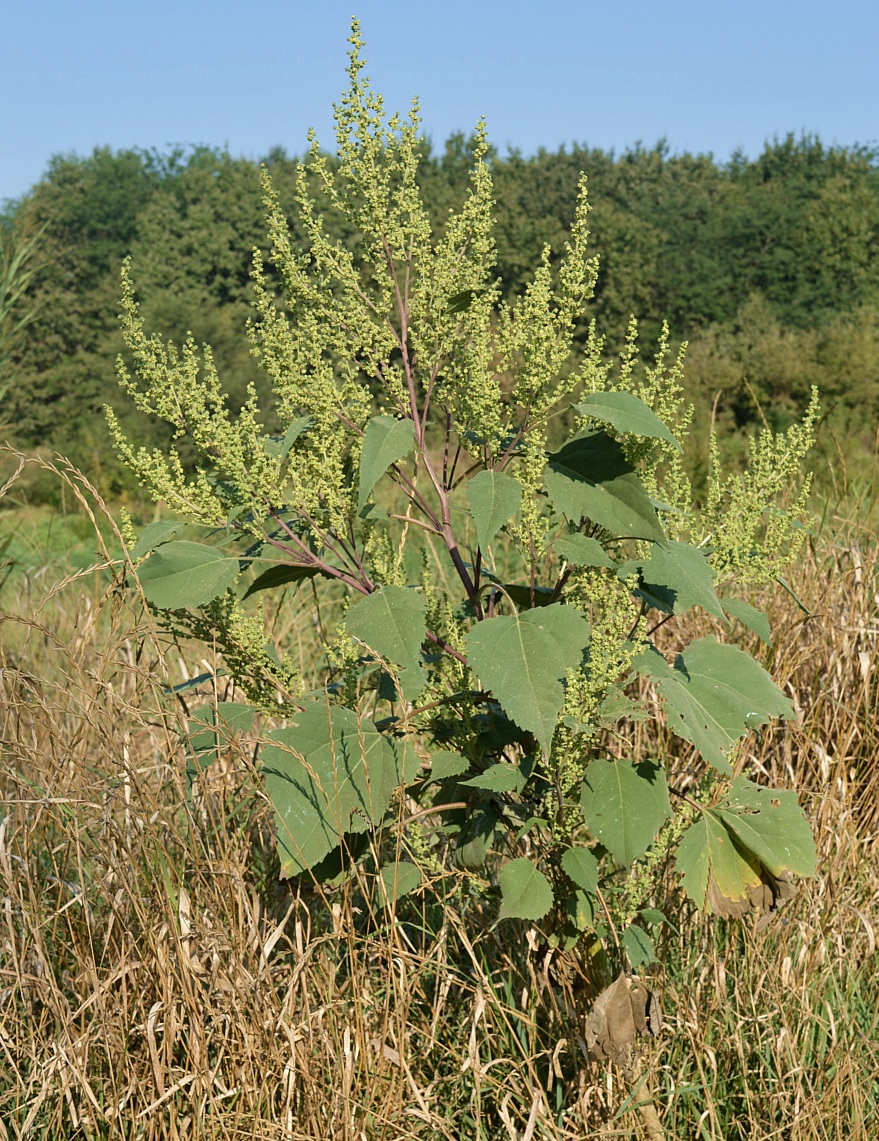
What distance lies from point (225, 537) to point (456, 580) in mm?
3612

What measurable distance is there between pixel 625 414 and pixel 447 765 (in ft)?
2.20

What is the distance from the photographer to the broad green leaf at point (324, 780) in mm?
1662

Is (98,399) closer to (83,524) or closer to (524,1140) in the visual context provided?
(83,524)

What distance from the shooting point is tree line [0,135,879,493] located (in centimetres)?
2033

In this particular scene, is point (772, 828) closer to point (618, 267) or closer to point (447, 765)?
point (447, 765)

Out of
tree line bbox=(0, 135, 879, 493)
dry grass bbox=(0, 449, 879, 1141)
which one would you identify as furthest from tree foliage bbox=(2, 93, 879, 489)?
dry grass bbox=(0, 449, 879, 1141)

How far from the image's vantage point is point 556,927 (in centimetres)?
191

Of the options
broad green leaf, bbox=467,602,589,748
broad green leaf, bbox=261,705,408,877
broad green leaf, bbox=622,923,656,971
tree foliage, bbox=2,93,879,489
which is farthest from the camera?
tree foliage, bbox=2,93,879,489

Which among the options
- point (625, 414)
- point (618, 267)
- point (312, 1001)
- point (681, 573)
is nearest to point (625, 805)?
point (681, 573)

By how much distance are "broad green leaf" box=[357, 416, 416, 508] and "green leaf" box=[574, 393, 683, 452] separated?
27cm

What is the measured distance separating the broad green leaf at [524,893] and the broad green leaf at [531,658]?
1.09 feet

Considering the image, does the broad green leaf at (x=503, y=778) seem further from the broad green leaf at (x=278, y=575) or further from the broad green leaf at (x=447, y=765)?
the broad green leaf at (x=278, y=575)

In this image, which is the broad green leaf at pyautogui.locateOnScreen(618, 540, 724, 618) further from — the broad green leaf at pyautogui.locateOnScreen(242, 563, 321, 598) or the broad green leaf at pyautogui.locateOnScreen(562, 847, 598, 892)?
the broad green leaf at pyautogui.locateOnScreen(242, 563, 321, 598)

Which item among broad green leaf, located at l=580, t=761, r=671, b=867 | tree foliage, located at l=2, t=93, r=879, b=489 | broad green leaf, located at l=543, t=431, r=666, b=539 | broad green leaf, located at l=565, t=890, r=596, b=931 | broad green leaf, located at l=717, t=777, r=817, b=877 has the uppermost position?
tree foliage, located at l=2, t=93, r=879, b=489
